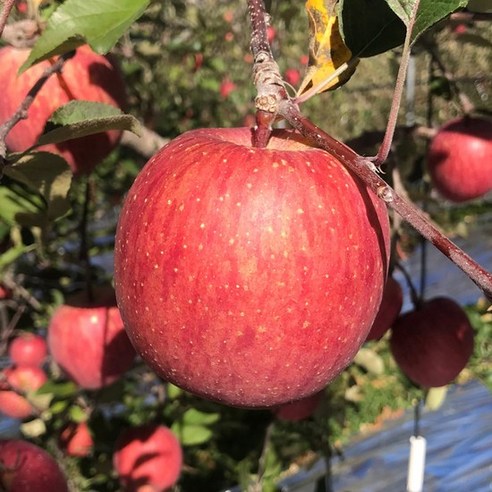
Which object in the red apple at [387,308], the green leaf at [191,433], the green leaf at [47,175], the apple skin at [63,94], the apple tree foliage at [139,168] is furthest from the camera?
the green leaf at [191,433]

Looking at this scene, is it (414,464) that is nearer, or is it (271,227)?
(271,227)

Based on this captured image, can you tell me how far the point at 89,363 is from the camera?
1090 millimetres

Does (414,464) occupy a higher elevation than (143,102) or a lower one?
lower

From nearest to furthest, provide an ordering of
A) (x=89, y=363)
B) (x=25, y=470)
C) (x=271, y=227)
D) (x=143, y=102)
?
1. (x=271, y=227)
2. (x=25, y=470)
3. (x=89, y=363)
4. (x=143, y=102)

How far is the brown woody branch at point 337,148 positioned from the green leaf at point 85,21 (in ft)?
0.27

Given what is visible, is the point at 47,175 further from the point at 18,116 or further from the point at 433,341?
the point at 433,341

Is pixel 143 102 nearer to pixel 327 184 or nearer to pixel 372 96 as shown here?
pixel 327 184

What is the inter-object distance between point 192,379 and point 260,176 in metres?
0.15

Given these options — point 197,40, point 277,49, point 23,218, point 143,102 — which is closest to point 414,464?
point 23,218

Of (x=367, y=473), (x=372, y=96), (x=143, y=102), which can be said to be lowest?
(x=367, y=473)

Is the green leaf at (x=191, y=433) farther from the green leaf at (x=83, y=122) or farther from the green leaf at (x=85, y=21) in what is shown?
the green leaf at (x=85, y=21)

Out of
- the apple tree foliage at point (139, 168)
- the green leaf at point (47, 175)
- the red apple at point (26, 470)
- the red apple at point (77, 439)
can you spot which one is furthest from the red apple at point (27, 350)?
the green leaf at point (47, 175)

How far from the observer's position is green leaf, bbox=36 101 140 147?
483 millimetres

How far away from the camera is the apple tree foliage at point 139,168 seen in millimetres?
469
